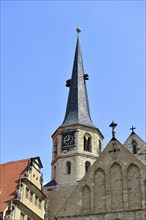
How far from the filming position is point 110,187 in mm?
20609

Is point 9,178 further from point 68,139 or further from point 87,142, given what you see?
point 87,142

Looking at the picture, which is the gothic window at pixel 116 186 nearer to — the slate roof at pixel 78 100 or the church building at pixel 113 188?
the church building at pixel 113 188

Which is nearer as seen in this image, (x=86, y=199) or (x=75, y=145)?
(x=86, y=199)

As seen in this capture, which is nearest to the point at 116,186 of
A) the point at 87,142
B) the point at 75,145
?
the point at 75,145

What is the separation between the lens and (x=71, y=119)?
36688mm

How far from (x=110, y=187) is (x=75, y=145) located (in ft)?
46.0

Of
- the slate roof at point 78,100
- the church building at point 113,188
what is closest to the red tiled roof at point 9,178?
the church building at point 113,188

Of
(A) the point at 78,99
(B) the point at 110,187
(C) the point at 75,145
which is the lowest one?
(B) the point at 110,187

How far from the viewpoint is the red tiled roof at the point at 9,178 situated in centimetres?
2370

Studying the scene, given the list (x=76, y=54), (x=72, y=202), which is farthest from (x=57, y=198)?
(x=76, y=54)

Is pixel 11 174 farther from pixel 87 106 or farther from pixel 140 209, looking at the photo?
pixel 87 106

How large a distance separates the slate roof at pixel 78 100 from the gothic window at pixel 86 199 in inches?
589

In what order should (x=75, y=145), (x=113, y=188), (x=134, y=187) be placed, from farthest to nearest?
(x=75, y=145), (x=113, y=188), (x=134, y=187)

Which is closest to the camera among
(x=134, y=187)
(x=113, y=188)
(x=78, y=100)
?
(x=134, y=187)
